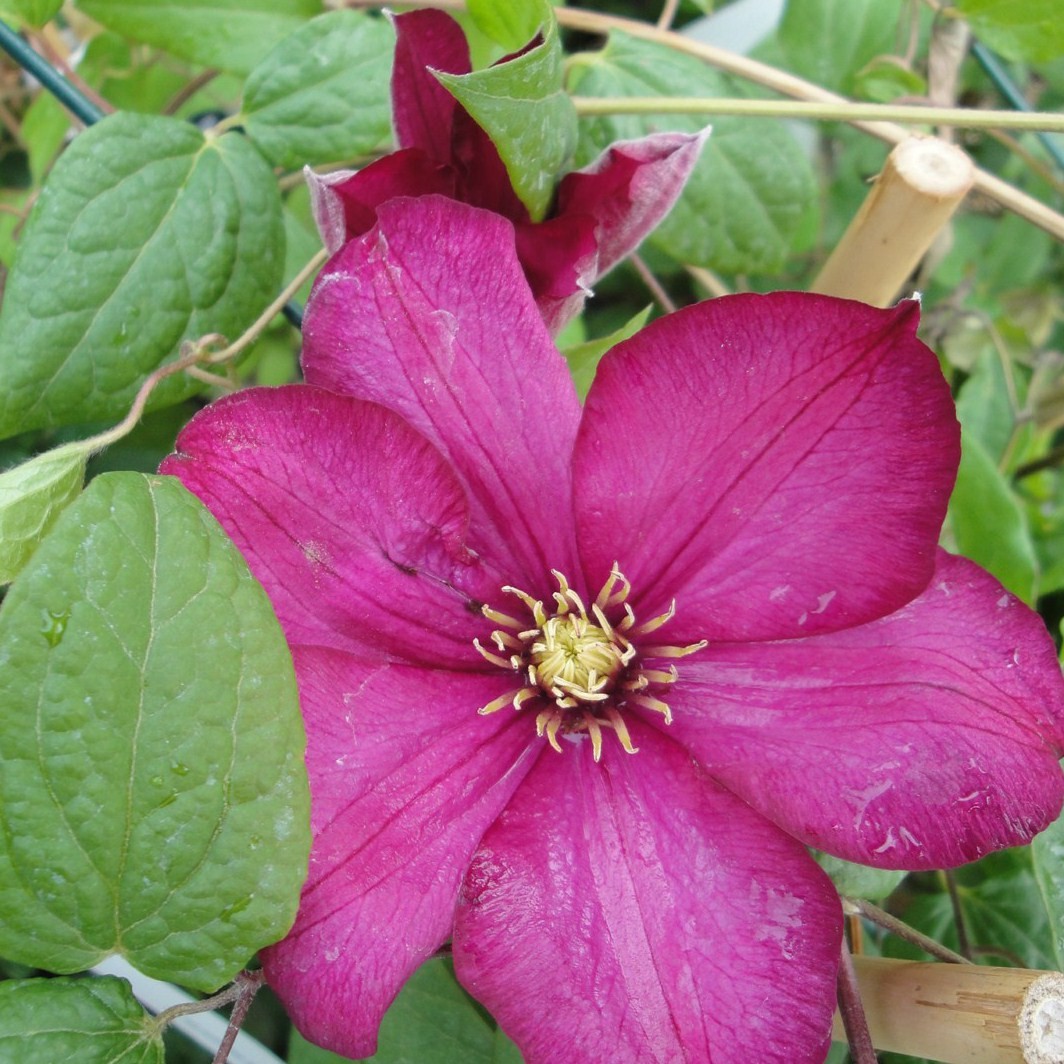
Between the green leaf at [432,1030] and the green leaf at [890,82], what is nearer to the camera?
the green leaf at [432,1030]

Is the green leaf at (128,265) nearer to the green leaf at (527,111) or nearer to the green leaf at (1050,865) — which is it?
the green leaf at (527,111)

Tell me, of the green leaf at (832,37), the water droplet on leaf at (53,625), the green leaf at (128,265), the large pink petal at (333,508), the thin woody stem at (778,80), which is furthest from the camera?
the green leaf at (832,37)

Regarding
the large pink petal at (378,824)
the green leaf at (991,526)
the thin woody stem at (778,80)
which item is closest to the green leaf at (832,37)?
the thin woody stem at (778,80)

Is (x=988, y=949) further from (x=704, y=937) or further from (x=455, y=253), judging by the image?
(x=455, y=253)

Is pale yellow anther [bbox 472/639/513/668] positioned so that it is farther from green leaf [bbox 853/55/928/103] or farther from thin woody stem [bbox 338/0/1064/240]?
green leaf [bbox 853/55/928/103]

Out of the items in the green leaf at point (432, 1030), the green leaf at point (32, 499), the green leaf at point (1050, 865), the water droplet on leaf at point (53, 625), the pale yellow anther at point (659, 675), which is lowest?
the green leaf at point (432, 1030)
